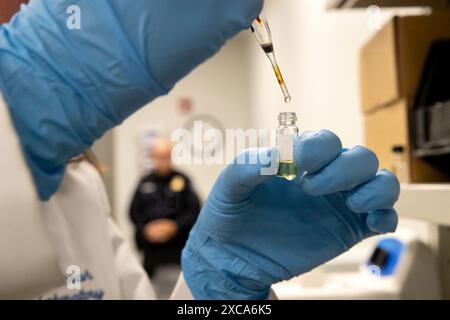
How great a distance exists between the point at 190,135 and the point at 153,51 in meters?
0.11

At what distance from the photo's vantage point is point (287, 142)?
1.57 ft

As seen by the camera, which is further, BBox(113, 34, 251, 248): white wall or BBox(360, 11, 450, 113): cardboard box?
BBox(360, 11, 450, 113): cardboard box

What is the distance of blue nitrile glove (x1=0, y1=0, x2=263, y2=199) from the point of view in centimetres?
55

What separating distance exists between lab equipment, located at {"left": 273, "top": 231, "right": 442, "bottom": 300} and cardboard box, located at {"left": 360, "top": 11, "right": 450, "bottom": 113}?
0.33 meters

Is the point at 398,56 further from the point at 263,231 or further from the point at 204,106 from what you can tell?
the point at 263,231

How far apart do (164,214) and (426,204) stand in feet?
1.35

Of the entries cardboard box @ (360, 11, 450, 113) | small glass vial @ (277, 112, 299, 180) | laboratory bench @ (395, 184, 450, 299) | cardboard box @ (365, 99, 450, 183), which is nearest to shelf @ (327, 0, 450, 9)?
cardboard box @ (360, 11, 450, 113)

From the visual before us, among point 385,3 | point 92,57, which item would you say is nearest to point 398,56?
point 385,3

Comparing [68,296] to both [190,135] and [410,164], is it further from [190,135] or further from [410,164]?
[410,164]

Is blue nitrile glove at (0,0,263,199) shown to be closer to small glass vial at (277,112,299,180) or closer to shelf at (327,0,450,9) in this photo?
small glass vial at (277,112,299,180)

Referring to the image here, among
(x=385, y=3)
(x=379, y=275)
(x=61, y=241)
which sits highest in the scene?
(x=385, y=3)

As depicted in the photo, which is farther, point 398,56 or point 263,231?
point 398,56

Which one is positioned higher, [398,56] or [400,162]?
[398,56]
